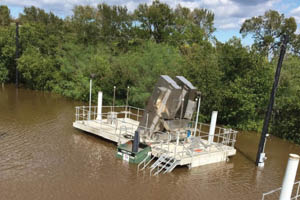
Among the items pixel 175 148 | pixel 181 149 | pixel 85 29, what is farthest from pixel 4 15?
pixel 175 148

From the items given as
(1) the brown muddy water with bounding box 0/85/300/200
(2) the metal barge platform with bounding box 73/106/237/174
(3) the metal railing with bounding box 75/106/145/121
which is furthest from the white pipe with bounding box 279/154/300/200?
(3) the metal railing with bounding box 75/106/145/121

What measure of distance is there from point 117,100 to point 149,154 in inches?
681

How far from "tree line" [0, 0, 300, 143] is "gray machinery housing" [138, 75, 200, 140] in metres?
5.34

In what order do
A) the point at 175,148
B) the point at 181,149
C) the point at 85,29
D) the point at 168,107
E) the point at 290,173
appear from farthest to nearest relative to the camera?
the point at 85,29, the point at 168,107, the point at 181,149, the point at 175,148, the point at 290,173

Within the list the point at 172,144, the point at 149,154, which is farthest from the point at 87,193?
the point at 172,144

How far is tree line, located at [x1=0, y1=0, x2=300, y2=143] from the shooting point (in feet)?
77.5

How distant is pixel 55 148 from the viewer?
1534cm

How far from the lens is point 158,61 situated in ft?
91.9

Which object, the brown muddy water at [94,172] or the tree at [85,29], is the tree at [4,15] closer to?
the tree at [85,29]

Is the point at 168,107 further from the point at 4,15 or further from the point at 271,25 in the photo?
the point at 4,15

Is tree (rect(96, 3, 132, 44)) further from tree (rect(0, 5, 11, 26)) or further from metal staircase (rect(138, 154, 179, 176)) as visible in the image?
metal staircase (rect(138, 154, 179, 176))

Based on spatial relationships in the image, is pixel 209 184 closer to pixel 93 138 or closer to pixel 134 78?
pixel 93 138

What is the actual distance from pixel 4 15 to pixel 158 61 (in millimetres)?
55177

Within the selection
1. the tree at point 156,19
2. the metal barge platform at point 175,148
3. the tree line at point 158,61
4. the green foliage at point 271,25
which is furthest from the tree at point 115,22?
the metal barge platform at point 175,148
